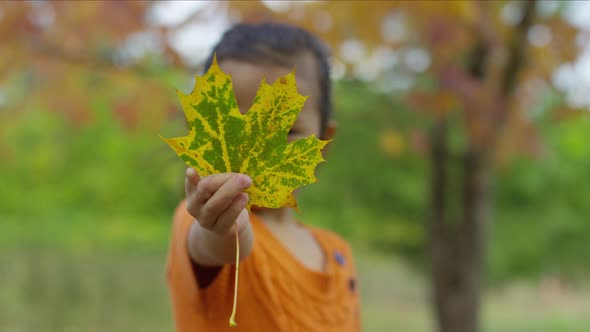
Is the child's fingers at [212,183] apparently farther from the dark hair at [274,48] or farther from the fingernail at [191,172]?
the dark hair at [274,48]

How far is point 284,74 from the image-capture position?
87cm

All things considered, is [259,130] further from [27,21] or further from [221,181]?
[27,21]

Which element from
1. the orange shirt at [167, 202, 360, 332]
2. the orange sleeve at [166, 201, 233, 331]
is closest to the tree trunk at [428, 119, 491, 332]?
the orange shirt at [167, 202, 360, 332]

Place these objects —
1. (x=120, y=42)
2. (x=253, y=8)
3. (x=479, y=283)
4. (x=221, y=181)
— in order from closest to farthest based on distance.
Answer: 1. (x=221, y=181)
2. (x=253, y=8)
3. (x=120, y=42)
4. (x=479, y=283)

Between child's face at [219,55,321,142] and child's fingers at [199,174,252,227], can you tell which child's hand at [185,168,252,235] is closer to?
child's fingers at [199,174,252,227]

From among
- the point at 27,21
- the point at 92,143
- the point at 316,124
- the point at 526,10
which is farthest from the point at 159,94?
the point at 92,143

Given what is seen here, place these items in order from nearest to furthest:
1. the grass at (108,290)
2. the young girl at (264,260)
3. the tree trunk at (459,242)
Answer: the young girl at (264,260) → the tree trunk at (459,242) → the grass at (108,290)

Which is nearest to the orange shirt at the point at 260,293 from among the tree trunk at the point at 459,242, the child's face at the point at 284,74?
the child's face at the point at 284,74

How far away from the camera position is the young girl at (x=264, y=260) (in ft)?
2.64

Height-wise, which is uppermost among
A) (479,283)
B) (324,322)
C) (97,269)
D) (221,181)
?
(221,181)

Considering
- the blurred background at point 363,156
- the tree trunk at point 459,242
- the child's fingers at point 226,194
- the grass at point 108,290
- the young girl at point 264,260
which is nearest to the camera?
the child's fingers at point 226,194

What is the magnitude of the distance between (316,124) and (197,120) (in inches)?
15.2

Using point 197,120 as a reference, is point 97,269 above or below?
below

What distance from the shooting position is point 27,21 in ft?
7.54
